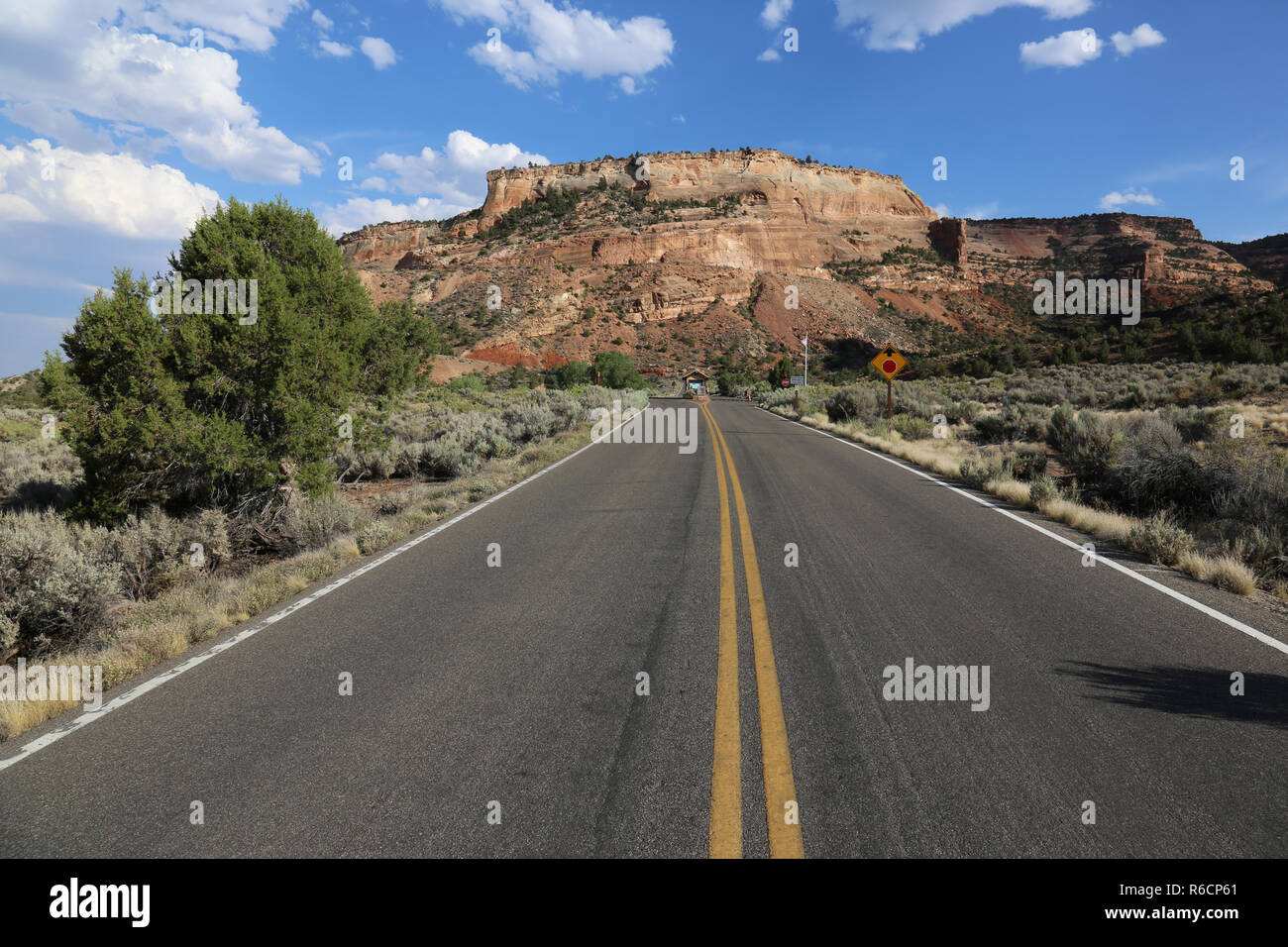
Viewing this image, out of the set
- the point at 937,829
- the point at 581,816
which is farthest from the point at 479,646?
the point at 937,829

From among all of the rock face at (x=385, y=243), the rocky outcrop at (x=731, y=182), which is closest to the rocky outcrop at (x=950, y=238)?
the rocky outcrop at (x=731, y=182)

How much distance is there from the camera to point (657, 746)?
134 inches

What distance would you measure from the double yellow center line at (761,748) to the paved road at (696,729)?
0.05 ft

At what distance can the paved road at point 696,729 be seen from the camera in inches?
110

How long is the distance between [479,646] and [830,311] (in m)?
105

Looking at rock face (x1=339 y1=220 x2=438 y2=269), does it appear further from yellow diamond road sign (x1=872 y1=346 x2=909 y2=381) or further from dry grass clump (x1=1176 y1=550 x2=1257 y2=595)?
dry grass clump (x1=1176 y1=550 x2=1257 y2=595)

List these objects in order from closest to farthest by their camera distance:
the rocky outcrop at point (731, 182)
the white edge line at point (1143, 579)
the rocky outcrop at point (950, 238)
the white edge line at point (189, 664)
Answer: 1. the white edge line at point (189, 664)
2. the white edge line at point (1143, 579)
3. the rocky outcrop at point (950, 238)
4. the rocky outcrop at point (731, 182)

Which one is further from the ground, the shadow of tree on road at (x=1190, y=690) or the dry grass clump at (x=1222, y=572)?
the dry grass clump at (x=1222, y=572)

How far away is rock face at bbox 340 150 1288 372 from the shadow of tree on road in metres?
78.2

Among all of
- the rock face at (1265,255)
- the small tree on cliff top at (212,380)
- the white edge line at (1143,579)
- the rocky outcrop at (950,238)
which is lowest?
the white edge line at (1143,579)

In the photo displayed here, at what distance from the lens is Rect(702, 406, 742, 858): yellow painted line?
2.70m

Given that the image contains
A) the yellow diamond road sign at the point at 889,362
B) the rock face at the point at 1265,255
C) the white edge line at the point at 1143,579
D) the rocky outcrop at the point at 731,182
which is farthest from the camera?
the rocky outcrop at the point at 731,182

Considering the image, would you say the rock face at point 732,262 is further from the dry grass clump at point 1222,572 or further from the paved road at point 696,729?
the dry grass clump at point 1222,572
